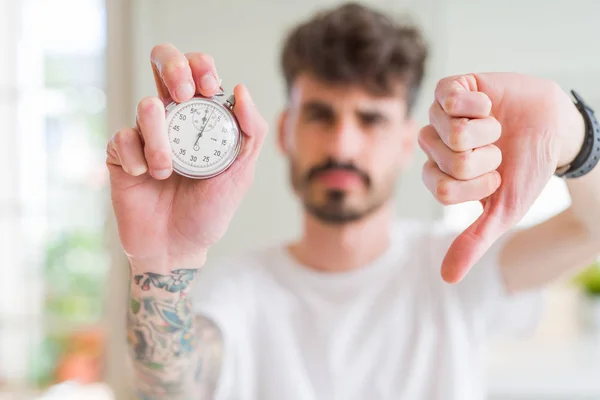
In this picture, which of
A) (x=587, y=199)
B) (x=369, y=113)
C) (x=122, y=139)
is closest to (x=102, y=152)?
(x=369, y=113)

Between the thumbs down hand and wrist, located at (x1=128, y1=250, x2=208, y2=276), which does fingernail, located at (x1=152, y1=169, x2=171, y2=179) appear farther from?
the thumbs down hand

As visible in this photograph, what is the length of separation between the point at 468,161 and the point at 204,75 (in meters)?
0.28

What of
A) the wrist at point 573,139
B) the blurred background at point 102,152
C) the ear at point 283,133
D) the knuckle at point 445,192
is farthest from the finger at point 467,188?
the blurred background at point 102,152

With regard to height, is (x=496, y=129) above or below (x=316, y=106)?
below

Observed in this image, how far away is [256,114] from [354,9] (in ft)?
2.28

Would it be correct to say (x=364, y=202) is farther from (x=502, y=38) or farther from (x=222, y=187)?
(x=502, y=38)

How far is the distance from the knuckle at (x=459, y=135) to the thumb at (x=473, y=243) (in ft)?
0.25

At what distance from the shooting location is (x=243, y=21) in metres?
1.62

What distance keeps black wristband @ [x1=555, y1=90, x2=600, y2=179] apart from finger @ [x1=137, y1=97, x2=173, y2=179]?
0.48 m

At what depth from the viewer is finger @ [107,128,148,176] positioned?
0.54 metres

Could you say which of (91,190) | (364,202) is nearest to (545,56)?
(364,202)

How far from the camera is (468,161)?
1.67 ft

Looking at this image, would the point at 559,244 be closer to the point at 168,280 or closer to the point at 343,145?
the point at 343,145

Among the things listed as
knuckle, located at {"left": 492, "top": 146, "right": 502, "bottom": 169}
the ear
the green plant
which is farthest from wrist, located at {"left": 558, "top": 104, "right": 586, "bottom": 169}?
the green plant
